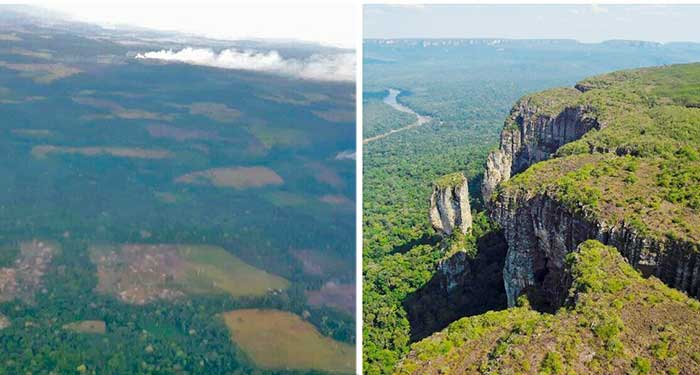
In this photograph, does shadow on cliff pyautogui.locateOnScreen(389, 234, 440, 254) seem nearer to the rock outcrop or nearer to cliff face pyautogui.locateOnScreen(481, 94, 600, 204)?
the rock outcrop

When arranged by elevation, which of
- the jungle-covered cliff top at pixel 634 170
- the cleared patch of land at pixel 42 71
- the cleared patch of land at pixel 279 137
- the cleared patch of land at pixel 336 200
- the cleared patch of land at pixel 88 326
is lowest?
the cleared patch of land at pixel 88 326

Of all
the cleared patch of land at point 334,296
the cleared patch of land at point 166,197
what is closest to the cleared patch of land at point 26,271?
the cleared patch of land at point 166,197

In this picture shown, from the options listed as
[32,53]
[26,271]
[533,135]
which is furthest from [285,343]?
[32,53]

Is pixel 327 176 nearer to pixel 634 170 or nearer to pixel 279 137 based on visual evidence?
pixel 279 137

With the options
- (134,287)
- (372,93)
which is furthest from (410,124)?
(134,287)

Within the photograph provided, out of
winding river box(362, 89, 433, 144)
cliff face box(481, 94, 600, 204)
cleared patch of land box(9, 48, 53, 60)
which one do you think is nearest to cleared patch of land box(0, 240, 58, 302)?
cliff face box(481, 94, 600, 204)

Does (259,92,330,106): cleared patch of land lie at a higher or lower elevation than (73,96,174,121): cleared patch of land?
higher

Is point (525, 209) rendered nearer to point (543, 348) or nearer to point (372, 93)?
point (543, 348)

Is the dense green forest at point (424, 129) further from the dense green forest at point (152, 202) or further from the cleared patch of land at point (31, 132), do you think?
the cleared patch of land at point (31, 132)
